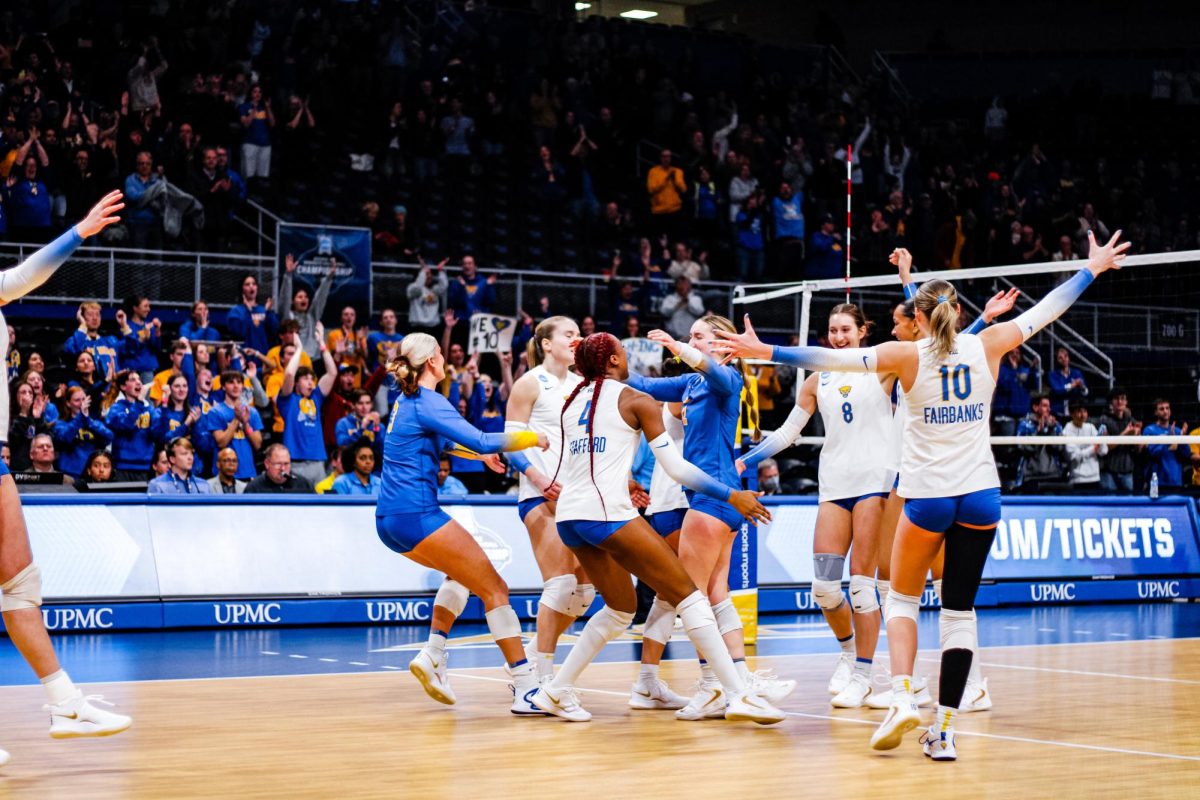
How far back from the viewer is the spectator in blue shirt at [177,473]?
48.1 ft

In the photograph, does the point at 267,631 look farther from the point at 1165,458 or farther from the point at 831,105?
the point at 831,105

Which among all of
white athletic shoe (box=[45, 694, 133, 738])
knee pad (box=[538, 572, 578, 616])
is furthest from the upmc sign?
white athletic shoe (box=[45, 694, 133, 738])

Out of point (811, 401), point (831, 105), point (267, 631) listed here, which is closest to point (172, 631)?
point (267, 631)

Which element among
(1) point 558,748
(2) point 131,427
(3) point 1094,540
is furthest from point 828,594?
(3) point 1094,540

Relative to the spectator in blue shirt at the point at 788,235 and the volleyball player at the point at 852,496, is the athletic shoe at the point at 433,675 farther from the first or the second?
the spectator in blue shirt at the point at 788,235

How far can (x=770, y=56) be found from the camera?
3334 cm

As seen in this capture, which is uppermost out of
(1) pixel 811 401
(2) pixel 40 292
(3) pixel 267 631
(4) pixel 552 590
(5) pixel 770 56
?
(5) pixel 770 56

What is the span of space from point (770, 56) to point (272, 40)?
12455 mm

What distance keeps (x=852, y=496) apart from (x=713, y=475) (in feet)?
3.37

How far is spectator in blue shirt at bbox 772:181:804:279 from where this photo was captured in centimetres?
2547

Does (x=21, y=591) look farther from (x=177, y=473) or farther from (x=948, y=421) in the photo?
(x=177, y=473)

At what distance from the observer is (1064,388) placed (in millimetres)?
21781

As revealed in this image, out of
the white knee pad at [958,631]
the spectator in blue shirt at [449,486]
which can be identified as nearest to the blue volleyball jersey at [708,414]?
the white knee pad at [958,631]

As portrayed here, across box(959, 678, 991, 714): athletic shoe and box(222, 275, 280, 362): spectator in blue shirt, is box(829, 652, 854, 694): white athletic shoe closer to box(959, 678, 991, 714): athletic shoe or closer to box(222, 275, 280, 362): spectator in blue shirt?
box(959, 678, 991, 714): athletic shoe
